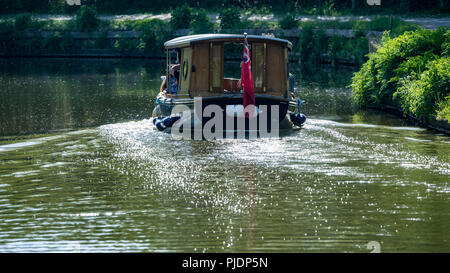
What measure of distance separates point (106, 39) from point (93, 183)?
181 ft

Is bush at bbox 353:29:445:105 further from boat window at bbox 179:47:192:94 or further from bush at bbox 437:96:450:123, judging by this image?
boat window at bbox 179:47:192:94

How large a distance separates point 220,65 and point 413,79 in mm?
7275

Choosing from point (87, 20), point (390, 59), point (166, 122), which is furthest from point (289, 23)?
point (166, 122)

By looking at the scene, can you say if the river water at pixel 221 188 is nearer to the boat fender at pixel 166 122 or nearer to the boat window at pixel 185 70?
the boat fender at pixel 166 122

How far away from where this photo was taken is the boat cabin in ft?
76.8

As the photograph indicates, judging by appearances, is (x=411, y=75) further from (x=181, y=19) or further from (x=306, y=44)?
(x=181, y=19)

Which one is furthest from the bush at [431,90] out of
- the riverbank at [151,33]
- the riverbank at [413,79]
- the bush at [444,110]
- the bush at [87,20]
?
the bush at [87,20]

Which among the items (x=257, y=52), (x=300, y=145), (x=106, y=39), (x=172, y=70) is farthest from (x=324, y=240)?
(x=106, y=39)

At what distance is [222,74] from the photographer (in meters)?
23.5

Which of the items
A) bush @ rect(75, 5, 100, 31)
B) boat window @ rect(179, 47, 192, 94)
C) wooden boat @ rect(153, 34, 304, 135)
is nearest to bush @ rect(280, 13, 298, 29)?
bush @ rect(75, 5, 100, 31)

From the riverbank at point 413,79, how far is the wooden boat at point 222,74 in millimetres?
4076

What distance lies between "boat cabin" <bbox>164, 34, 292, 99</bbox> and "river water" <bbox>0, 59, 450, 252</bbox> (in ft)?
6.30

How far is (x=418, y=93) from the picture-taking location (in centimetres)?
2386

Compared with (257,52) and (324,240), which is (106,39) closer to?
(257,52)
